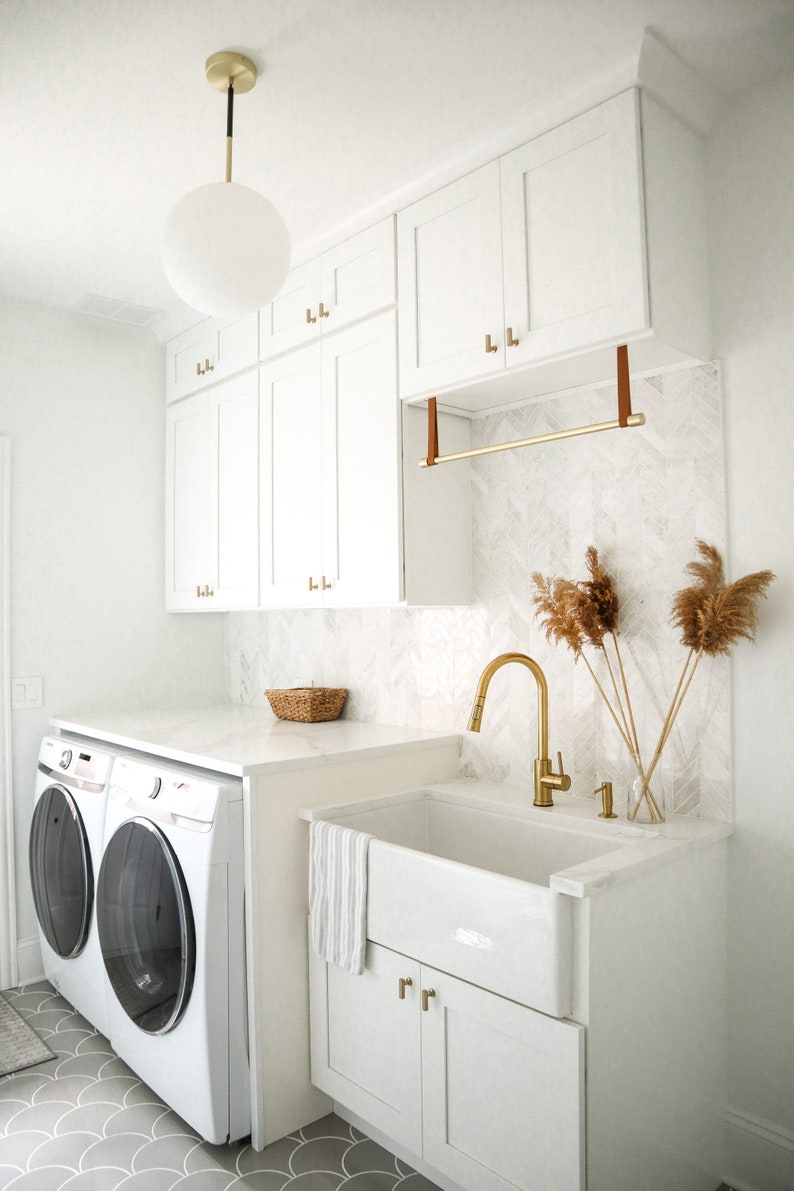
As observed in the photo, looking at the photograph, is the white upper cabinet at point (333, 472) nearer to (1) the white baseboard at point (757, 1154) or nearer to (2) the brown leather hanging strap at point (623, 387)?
(2) the brown leather hanging strap at point (623, 387)

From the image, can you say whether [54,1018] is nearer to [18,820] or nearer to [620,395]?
[18,820]

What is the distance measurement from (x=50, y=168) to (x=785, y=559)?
85.2 inches

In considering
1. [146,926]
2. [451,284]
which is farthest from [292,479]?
[146,926]

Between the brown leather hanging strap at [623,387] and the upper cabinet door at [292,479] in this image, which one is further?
the upper cabinet door at [292,479]

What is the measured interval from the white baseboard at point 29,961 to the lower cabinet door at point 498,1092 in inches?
75.6

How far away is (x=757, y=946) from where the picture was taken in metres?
1.91

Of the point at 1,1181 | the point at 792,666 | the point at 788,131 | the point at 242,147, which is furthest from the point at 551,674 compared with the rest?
Result: the point at 1,1181

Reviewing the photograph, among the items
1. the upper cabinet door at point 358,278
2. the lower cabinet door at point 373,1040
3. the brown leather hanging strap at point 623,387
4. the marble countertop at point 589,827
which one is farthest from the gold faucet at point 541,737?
the upper cabinet door at point 358,278

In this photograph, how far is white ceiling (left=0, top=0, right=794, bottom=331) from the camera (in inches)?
65.4

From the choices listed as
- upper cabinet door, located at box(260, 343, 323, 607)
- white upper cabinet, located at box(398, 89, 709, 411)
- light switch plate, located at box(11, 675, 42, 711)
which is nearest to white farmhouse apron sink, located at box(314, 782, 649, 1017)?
upper cabinet door, located at box(260, 343, 323, 607)

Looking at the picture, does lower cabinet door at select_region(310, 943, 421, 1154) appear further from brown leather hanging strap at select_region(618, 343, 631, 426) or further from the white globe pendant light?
the white globe pendant light

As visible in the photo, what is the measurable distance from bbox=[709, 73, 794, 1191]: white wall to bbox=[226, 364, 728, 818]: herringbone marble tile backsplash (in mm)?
64

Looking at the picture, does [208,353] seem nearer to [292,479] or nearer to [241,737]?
[292,479]

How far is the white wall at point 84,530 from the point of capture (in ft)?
10.3
